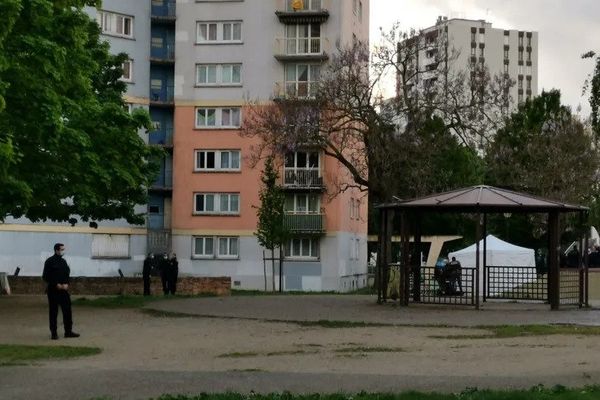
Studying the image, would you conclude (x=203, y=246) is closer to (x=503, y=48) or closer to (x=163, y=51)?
(x=163, y=51)

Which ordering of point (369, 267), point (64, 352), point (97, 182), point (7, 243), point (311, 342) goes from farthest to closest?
point (369, 267) → point (7, 243) → point (97, 182) → point (311, 342) → point (64, 352)

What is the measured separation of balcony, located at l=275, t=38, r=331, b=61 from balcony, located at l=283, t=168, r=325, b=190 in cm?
662

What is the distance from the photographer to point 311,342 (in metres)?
19.2

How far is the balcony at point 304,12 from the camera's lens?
6419 cm

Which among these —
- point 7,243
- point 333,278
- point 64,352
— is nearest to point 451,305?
point 64,352

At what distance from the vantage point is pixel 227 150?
65438 millimetres

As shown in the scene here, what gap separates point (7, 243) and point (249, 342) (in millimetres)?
45665

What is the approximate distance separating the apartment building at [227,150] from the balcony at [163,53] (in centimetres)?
63

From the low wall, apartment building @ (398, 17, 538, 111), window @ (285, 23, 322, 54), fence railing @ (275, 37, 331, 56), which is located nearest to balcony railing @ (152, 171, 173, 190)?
fence railing @ (275, 37, 331, 56)

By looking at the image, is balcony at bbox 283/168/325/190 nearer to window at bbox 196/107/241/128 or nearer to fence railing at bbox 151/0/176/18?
window at bbox 196/107/241/128

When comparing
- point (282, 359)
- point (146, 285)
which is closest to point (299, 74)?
point (146, 285)

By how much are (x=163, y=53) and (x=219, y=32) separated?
4605 millimetres

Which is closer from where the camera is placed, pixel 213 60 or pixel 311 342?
pixel 311 342

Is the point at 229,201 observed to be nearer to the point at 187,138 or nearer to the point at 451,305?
the point at 187,138
